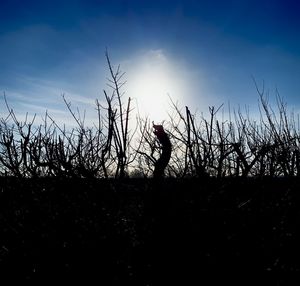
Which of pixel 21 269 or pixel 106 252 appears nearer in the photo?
pixel 106 252

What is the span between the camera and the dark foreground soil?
2.58 meters

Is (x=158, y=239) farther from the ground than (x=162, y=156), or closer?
closer

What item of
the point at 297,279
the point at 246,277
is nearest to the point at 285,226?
the point at 297,279

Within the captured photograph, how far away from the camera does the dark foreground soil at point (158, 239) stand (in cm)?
258

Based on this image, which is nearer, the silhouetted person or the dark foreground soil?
the dark foreground soil

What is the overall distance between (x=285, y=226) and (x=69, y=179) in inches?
119

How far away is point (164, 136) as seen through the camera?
432cm

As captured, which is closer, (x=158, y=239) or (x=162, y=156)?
(x=158, y=239)

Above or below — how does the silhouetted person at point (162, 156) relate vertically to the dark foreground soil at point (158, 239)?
above

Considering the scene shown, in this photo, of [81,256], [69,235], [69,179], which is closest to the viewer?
[81,256]

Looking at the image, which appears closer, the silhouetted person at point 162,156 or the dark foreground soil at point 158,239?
the dark foreground soil at point 158,239

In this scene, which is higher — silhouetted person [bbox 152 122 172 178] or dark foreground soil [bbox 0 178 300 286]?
silhouetted person [bbox 152 122 172 178]

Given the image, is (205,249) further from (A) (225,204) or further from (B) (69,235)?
(B) (69,235)

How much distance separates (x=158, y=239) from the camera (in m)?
2.77
